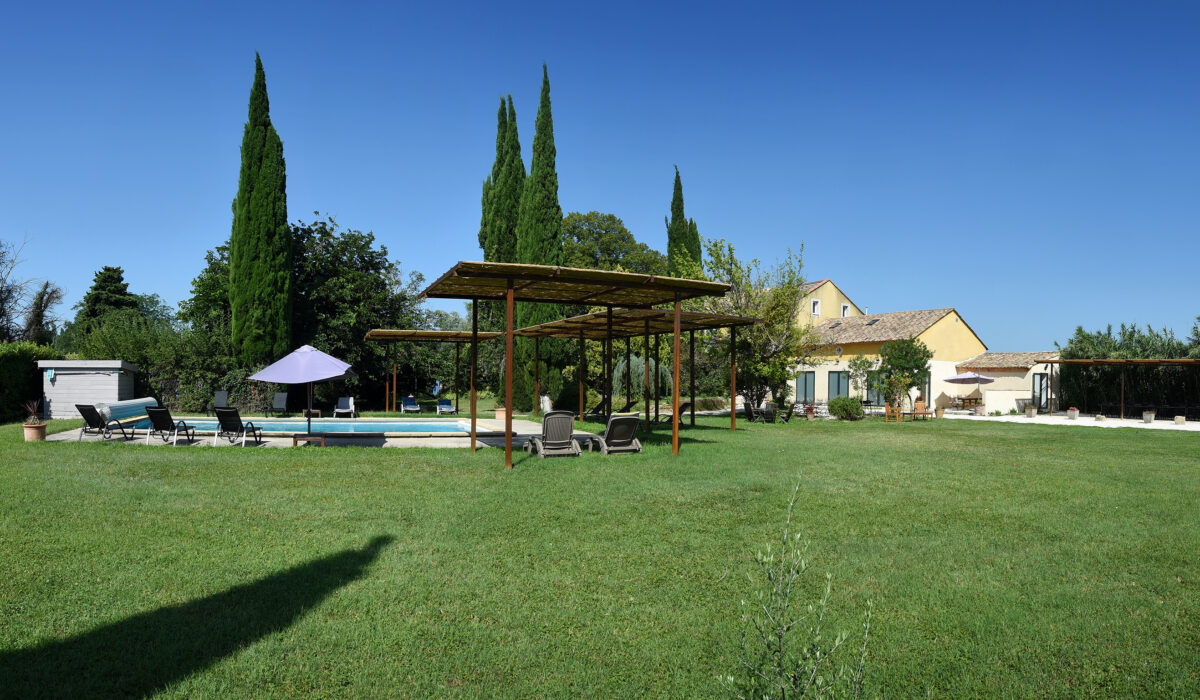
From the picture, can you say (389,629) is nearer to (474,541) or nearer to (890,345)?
(474,541)

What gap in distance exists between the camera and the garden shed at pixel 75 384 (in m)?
18.5

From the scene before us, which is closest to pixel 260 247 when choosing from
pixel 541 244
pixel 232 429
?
pixel 541 244

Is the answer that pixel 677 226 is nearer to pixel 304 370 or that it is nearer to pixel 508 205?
pixel 508 205

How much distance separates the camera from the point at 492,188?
105 feet

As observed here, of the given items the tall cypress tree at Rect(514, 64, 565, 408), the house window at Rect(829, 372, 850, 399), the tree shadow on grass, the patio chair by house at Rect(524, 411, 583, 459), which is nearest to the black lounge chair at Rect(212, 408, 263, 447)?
the patio chair by house at Rect(524, 411, 583, 459)

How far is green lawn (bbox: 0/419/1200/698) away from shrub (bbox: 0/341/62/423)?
10870mm

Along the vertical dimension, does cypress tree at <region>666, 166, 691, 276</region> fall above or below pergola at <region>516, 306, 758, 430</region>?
above

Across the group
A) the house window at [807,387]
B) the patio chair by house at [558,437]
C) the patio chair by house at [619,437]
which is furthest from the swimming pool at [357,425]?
the house window at [807,387]

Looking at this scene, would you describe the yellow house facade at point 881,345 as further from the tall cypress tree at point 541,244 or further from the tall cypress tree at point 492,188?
the tall cypress tree at point 492,188

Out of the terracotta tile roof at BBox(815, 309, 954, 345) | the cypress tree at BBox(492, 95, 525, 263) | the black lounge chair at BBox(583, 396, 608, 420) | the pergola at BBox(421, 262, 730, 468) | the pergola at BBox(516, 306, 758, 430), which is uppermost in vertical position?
the cypress tree at BBox(492, 95, 525, 263)

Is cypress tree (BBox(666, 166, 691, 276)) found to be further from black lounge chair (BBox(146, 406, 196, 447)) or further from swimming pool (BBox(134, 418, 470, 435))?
black lounge chair (BBox(146, 406, 196, 447))

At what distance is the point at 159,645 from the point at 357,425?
619 inches

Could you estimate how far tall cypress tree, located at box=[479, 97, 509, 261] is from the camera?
31.0 metres

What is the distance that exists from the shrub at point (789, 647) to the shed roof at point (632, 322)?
10.7 meters
